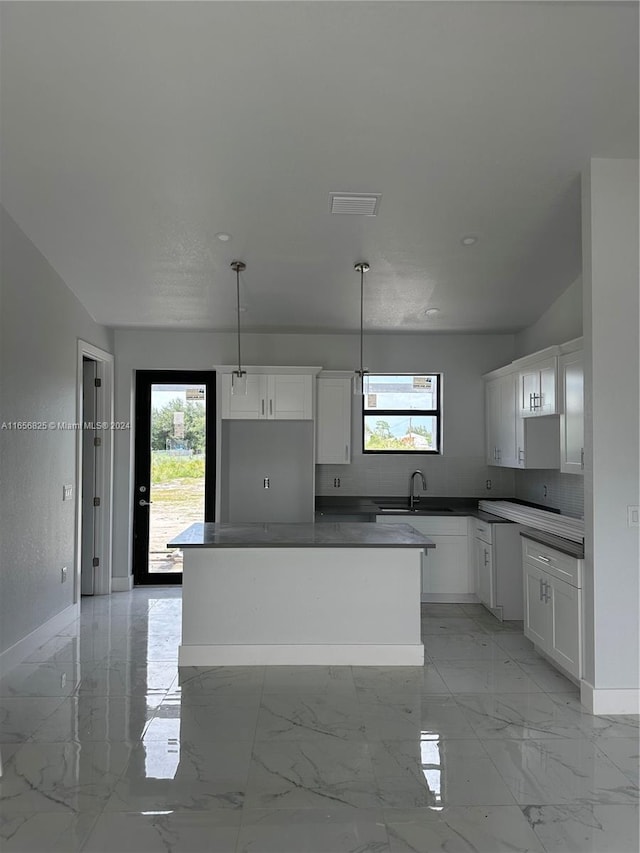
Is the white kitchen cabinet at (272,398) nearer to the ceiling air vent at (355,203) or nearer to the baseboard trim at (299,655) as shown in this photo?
the ceiling air vent at (355,203)

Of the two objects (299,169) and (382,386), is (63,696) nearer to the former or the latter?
(299,169)

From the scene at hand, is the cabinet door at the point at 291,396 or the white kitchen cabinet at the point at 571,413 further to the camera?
the cabinet door at the point at 291,396

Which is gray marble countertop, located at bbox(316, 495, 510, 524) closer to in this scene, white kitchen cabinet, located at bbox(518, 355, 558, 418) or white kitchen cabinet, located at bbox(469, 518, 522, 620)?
white kitchen cabinet, located at bbox(469, 518, 522, 620)

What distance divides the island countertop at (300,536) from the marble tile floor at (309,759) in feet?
2.69

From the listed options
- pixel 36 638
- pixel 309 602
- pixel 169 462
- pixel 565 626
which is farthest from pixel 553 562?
pixel 169 462

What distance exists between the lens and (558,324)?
5062 millimetres

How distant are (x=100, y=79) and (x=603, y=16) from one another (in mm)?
2257

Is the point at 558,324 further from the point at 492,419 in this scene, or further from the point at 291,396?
the point at 291,396

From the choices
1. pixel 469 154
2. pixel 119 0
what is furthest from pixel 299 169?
pixel 119 0

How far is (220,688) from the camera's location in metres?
3.44

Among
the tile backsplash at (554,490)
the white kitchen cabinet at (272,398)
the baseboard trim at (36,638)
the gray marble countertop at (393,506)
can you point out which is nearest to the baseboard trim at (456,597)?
the gray marble countertop at (393,506)

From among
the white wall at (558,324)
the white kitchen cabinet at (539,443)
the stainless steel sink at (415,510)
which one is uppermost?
the white wall at (558,324)

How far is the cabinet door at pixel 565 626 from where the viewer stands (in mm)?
3336

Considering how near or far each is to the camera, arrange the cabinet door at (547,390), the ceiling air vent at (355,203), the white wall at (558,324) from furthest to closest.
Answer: the white wall at (558,324), the cabinet door at (547,390), the ceiling air vent at (355,203)
